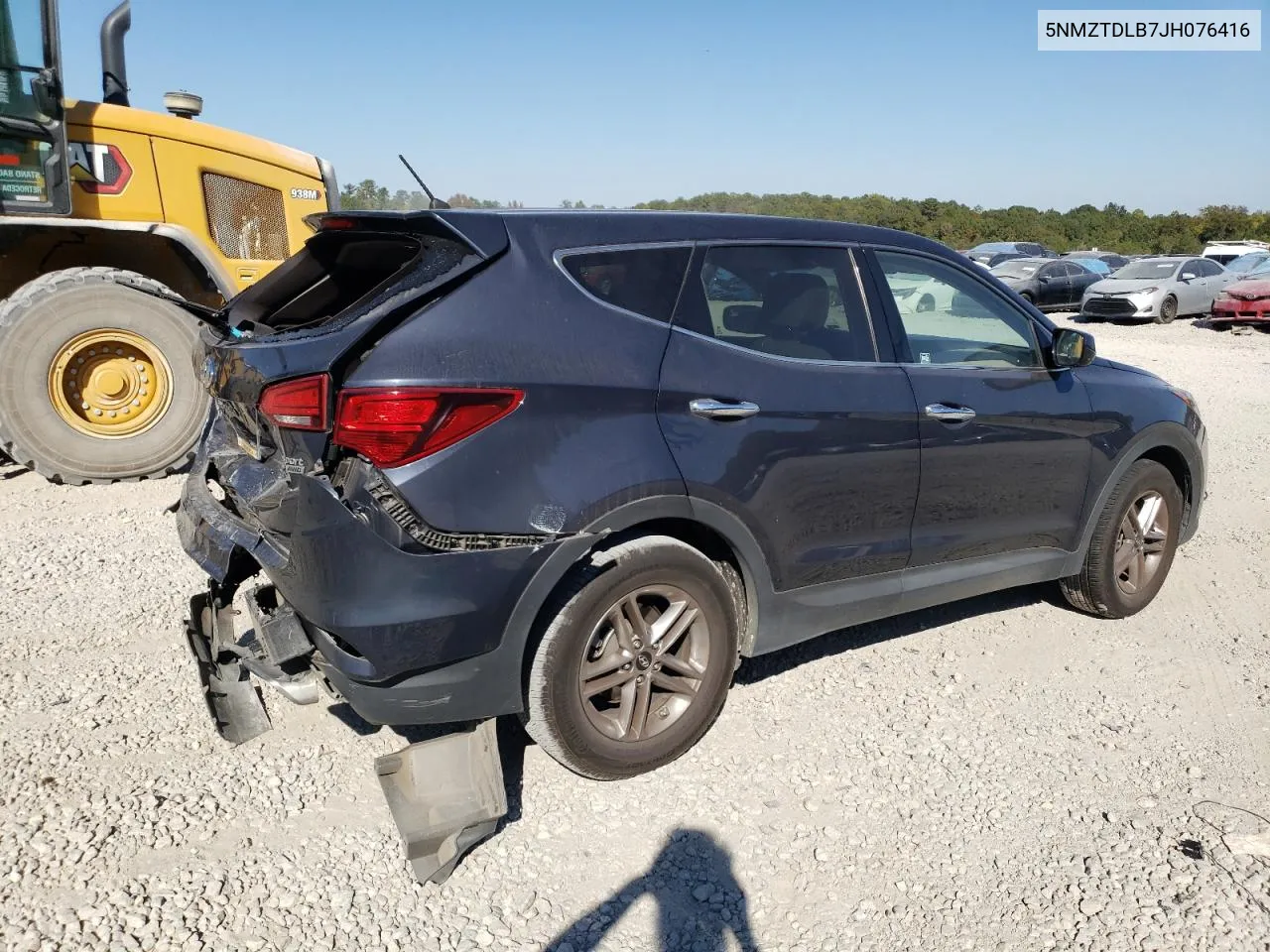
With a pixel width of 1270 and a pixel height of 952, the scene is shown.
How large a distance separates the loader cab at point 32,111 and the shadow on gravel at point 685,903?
5774 mm

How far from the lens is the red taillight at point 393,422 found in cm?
264

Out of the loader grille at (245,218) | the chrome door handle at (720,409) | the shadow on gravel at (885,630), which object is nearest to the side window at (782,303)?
the chrome door handle at (720,409)

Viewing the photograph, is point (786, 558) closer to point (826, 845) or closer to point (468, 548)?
point (826, 845)

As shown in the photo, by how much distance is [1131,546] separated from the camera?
185 inches

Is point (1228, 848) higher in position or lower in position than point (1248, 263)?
lower

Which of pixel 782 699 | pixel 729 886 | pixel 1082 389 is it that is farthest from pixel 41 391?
pixel 1082 389

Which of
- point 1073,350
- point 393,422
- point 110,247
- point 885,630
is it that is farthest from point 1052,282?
point 393,422

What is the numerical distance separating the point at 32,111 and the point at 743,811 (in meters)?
6.07

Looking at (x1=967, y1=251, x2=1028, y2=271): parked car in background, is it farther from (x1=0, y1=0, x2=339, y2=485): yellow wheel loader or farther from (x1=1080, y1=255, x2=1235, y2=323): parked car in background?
(x1=0, y1=0, x2=339, y2=485): yellow wheel loader

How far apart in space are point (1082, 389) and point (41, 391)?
6.06 metres

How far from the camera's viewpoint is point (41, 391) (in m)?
6.15

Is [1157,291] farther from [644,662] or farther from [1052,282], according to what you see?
[644,662]

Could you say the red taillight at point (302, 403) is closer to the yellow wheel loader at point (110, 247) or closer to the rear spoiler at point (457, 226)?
the rear spoiler at point (457, 226)

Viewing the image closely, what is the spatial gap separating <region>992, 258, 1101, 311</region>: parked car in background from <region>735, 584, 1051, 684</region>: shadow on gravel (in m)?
20.4
